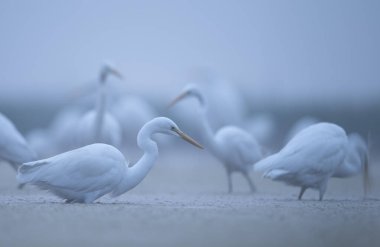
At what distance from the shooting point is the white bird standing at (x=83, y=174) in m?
11.3

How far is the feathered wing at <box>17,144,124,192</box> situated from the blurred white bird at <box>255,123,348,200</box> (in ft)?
7.56

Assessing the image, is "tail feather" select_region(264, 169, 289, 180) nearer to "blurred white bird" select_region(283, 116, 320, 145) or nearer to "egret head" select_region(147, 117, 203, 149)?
"egret head" select_region(147, 117, 203, 149)

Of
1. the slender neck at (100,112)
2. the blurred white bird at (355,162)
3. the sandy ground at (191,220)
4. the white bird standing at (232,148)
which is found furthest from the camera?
the slender neck at (100,112)

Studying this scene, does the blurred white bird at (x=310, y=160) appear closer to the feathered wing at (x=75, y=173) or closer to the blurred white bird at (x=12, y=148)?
the feathered wing at (x=75, y=173)

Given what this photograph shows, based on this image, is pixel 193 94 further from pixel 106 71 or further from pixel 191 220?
pixel 191 220

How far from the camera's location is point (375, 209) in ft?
38.9

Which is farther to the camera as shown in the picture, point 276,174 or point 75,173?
point 276,174

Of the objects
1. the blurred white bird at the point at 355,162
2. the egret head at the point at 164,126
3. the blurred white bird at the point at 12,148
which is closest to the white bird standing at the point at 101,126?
the blurred white bird at the point at 12,148

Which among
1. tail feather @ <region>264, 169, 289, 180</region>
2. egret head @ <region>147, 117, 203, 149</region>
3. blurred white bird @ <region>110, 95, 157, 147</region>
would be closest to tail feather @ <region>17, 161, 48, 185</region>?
egret head @ <region>147, 117, 203, 149</region>

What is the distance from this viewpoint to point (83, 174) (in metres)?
11.4

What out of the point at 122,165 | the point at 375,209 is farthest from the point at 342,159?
the point at 122,165

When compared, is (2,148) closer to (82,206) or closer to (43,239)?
(82,206)

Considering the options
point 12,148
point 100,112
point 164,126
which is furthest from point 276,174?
point 100,112

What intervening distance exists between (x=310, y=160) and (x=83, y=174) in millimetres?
3174
